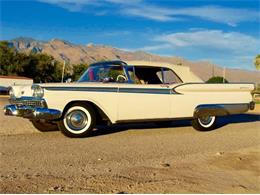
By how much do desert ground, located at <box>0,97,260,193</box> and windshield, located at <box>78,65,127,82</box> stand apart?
1158mm

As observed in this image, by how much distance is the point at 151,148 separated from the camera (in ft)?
21.4

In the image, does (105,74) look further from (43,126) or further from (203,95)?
(203,95)

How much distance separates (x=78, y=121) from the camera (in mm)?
7504

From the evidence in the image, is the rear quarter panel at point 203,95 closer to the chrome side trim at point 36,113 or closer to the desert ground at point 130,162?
the desert ground at point 130,162

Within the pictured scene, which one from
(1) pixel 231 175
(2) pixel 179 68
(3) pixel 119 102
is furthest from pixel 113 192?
(2) pixel 179 68

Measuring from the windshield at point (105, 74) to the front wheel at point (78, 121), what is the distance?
32.5 inches

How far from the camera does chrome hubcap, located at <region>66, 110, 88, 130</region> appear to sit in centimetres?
746

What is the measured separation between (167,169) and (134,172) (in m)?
0.47

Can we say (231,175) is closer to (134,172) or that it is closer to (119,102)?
(134,172)

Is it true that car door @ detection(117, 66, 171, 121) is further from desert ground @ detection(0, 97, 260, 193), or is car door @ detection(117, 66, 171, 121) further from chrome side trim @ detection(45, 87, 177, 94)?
desert ground @ detection(0, 97, 260, 193)

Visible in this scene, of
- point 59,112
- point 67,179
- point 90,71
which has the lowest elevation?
point 67,179

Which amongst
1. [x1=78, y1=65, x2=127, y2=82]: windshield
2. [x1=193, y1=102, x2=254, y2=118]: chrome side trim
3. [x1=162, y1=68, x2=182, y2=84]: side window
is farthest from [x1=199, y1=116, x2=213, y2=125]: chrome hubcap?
[x1=78, y1=65, x2=127, y2=82]: windshield

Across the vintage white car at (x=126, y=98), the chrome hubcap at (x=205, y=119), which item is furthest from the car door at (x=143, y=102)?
the chrome hubcap at (x=205, y=119)

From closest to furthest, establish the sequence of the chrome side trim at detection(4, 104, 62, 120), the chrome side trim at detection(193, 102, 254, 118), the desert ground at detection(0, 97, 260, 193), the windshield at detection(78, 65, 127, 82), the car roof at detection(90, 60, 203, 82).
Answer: the desert ground at detection(0, 97, 260, 193)
the chrome side trim at detection(4, 104, 62, 120)
the windshield at detection(78, 65, 127, 82)
the chrome side trim at detection(193, 102, 254, 118)
the car roof at detection(90, 60, 203, 82)
